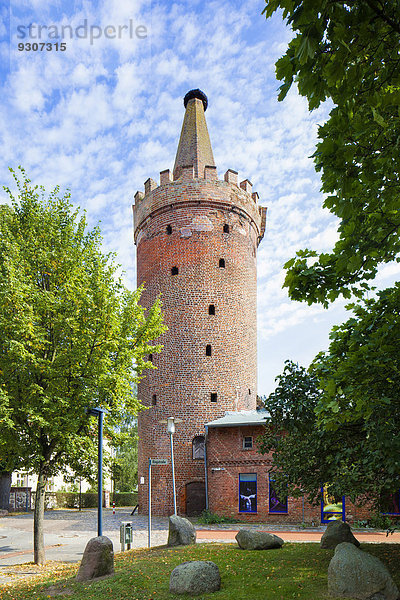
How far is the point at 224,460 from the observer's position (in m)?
26.6

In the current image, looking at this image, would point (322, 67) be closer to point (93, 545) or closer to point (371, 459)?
point (371, 459)

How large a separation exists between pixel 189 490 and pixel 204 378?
19.4 ft

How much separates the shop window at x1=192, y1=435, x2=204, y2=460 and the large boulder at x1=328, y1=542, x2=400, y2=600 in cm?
2001

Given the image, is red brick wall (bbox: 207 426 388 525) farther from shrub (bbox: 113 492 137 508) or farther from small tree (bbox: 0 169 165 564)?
shrub (bbox: 113 492 137 508)

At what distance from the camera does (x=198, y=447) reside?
28328 mm

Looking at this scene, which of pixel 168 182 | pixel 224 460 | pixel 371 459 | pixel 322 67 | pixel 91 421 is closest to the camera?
pixel 322 67

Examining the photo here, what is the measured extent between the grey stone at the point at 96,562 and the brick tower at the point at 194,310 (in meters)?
16.7

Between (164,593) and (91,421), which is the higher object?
(91,421)

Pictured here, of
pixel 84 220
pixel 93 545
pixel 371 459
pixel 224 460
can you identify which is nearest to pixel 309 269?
pixel 371 459

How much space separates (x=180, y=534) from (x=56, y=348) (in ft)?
20.4

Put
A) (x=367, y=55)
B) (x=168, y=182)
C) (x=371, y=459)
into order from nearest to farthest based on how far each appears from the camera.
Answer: (x=367, y=55)
(x=371, y=459)
(x=168, y=182)

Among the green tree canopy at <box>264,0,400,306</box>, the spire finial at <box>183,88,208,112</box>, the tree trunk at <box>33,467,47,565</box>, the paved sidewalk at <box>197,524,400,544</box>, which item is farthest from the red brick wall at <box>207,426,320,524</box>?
the spire finial at <box>183,88,208,112</box>

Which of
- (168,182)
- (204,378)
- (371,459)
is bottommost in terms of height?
(371,459)

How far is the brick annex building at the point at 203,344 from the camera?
2658 centimetres
